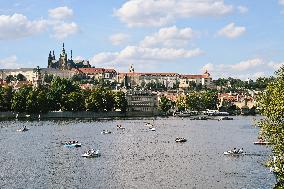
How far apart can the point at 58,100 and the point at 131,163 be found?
108 metres

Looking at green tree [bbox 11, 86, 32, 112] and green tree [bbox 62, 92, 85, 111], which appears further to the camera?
green tree [bbox 62, 92, 85, 111]

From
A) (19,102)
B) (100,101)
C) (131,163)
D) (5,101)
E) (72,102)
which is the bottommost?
(131,163)

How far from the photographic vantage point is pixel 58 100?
169500mm

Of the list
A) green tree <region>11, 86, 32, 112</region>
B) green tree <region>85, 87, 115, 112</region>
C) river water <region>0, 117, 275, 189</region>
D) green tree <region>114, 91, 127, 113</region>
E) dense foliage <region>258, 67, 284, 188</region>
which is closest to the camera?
dense foliage <region>258, 67, 284, 188</region>

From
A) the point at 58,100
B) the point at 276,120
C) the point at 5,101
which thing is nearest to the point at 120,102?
the point at 58,100

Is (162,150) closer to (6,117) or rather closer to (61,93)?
(6,117)

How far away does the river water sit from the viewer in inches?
2020

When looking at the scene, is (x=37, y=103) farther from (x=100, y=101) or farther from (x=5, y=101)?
(x=100, y=101)

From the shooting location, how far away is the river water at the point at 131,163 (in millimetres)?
51297

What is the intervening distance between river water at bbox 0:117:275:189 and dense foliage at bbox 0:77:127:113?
5906 centimetres

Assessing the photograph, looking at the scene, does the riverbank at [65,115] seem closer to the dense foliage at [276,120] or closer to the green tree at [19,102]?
the green tree at [19,102]

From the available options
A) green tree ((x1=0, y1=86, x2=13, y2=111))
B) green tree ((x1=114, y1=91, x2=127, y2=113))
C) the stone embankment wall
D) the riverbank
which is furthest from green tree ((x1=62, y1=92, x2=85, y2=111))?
green tree ((x1=114, y1=91, x2=127, y2=113))

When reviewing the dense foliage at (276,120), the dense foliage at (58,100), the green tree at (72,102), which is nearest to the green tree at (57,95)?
the dense foliage at (58,100)

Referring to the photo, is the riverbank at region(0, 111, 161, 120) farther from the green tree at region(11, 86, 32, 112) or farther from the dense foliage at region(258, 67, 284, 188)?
the dense foliage at region(258, 67, 284, 188)
